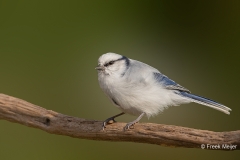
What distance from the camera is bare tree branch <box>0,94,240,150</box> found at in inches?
54.9

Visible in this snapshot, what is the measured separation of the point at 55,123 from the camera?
1.68m

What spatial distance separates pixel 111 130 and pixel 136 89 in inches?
7.3

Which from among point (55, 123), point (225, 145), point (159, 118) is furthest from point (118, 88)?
point (159, 118)

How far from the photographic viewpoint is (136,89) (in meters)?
1.60

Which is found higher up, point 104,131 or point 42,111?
point 42,111

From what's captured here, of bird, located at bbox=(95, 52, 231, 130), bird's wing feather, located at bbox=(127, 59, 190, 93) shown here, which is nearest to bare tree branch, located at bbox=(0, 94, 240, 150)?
bird, located at bbox=(95, 52, 231, 130)

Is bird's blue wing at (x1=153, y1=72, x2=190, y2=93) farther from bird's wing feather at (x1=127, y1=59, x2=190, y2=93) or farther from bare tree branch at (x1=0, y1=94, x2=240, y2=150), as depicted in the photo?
bare tree branch at (x1=0, y1=94, x2=240, y2=150)

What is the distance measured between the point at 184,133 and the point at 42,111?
620mm

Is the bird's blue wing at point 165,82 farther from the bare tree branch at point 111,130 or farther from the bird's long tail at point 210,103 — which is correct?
the bare tree branch at point 111,130

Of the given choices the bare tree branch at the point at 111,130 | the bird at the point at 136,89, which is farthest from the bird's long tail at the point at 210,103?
the bare tree branch at the point at 111,130

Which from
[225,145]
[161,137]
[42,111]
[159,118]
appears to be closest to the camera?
[225,145]

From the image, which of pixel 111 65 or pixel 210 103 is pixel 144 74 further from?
pixel 210 103

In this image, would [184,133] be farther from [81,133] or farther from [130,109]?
[81,133]

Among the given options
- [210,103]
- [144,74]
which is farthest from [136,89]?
[210,103]
